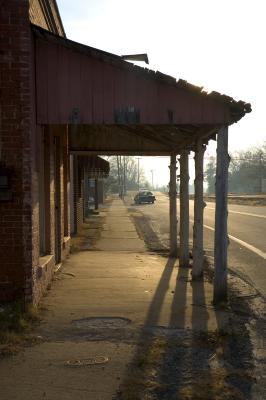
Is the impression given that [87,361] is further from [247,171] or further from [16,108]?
[247,171]

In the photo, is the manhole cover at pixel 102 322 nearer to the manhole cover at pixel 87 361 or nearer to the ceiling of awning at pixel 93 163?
the manhole cover at pixel 87 361

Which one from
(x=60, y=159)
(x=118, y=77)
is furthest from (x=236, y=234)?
(x=118, y=77)

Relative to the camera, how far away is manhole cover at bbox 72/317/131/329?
659cm

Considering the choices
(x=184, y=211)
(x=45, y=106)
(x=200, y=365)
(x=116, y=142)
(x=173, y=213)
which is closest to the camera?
(x=200, y=365)

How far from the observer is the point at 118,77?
302 inches

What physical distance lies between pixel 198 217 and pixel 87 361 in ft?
17.3

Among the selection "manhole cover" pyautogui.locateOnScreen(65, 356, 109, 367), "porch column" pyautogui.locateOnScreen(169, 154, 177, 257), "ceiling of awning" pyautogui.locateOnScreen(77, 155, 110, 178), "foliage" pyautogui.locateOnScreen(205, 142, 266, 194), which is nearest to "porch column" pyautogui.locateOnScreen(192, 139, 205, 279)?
"porch column" pyautogui.locateOnScreen(169, 154, 177, 257)

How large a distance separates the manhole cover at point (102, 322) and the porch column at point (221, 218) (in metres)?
1.68

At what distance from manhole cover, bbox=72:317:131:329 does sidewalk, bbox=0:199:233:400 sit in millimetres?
12

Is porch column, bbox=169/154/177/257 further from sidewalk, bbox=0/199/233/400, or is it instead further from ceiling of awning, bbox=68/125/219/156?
sidewalk, bbox=0/199/233/400

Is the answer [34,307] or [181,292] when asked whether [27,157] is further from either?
[181,292]

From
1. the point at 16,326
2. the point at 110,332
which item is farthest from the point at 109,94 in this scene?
the point at 16,326

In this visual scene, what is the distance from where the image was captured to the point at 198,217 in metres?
10.1

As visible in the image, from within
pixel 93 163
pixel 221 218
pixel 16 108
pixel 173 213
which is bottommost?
pixel 173 213
